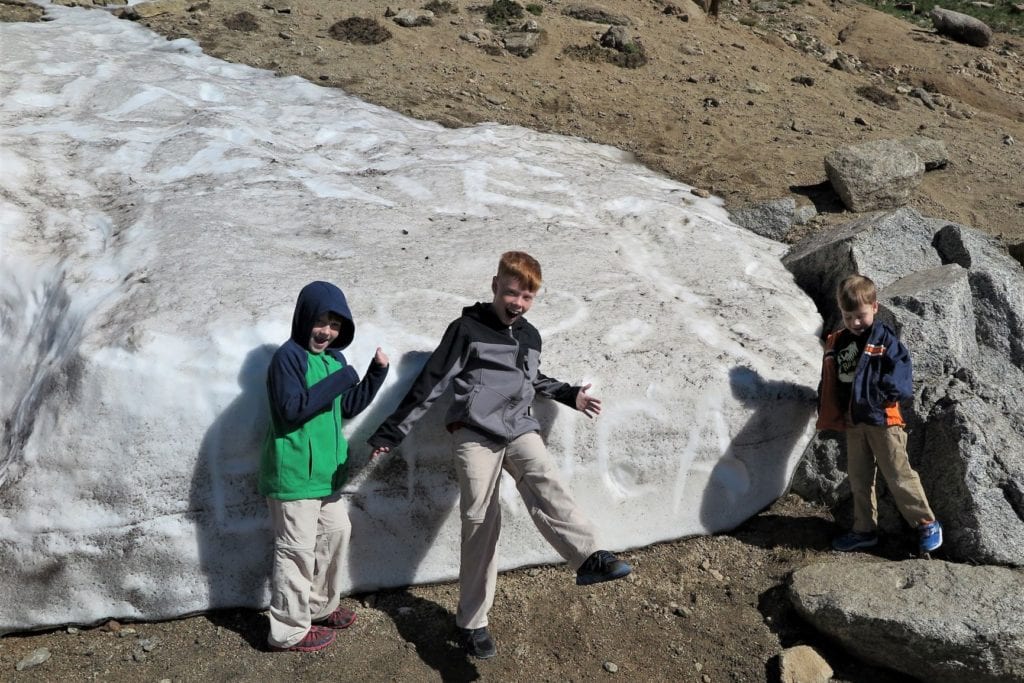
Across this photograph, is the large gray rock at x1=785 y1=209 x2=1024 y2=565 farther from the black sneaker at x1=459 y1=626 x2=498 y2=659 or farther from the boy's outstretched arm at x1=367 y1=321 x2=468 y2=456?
the boy's outstretched arm at x1=367 y1=321 x2=468 y2=456

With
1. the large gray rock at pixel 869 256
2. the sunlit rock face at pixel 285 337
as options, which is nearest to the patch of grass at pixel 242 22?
the sunlit rock face at pixel 285 337

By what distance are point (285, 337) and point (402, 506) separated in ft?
4.12

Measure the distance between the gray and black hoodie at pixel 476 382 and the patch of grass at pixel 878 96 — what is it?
12163 mm

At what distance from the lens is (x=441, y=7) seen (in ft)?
51.1

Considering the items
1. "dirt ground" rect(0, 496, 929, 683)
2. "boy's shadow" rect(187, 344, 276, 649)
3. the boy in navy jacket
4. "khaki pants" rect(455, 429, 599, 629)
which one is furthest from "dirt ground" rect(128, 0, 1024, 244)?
"boy's shadow" rect(187, 344, 276, 649)

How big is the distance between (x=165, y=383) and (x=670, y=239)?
4.42 meters

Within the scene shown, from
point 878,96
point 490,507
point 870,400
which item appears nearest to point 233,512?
point 490,507

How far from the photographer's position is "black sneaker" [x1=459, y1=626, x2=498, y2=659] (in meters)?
5.21

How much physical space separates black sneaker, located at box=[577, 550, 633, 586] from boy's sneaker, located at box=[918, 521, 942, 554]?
2.20 meters

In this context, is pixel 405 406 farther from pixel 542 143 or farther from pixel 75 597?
pixel 542 143

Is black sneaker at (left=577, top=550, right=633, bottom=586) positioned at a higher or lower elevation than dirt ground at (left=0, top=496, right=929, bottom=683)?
higher

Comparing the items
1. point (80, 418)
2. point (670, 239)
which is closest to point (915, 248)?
point (670, 239)

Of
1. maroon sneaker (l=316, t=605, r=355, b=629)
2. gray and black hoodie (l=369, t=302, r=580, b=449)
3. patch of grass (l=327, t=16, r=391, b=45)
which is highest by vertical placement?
gray and black hoodie (l=369, t=302, r=580, b=449)

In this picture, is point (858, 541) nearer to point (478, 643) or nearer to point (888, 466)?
point (888, 466)
